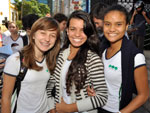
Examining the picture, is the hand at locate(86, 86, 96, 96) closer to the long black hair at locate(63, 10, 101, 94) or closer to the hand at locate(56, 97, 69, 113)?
the long black hair at locate(63, 10, 101, 94)

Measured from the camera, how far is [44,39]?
2.25 m

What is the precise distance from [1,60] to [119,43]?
2.07 metres

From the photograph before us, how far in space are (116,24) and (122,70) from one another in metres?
0.54

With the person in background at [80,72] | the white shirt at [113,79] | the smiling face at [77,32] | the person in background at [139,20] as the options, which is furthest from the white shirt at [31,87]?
the person in background at [139,20]

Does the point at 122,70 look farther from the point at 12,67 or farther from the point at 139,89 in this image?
the point at 12,67

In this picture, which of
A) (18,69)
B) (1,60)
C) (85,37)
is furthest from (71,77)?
(1,60)

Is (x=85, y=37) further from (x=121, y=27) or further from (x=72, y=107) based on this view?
(x=72, y=107)

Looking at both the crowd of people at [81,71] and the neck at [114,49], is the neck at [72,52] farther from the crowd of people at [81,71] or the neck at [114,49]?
the neck at [114,49]

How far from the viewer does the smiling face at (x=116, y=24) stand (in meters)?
1.99

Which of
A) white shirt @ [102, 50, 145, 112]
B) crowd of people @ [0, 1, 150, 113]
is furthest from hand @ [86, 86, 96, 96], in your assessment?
white shirt @ [102, 50, 145, 112]

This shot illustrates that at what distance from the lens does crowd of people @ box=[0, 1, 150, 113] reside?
182 centimetres

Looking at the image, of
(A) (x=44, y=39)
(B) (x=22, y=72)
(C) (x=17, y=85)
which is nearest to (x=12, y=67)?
(B) (x=22, y=72)

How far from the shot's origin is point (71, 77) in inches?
75.8

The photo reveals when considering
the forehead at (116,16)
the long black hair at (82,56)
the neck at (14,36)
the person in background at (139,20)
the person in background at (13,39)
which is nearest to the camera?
the long black hair at (82,56)
